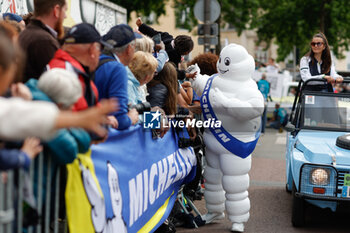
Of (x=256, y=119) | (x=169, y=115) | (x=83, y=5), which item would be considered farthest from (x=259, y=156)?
(x=169, y=115)

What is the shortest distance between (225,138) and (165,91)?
3.03 feet

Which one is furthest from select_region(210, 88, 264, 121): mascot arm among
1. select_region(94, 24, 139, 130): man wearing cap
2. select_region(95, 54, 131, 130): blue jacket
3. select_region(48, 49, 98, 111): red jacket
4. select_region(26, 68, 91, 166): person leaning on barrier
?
select_region(26, 68, 91, 166): person leaning on barrier

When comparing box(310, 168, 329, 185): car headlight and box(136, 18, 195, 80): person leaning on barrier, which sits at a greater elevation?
box(136, 18, 195, 80): person leaning on barrier

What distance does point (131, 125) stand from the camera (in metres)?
4.19

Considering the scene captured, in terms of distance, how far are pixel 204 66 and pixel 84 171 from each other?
3.80m

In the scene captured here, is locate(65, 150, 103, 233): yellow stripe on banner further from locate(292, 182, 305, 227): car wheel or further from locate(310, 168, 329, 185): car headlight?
locate(292, 182, 305, 227): car wheel

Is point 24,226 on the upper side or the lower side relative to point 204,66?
lower

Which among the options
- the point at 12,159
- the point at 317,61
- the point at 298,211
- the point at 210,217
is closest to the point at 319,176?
the point at 298,211

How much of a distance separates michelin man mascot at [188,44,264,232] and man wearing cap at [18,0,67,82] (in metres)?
2.25

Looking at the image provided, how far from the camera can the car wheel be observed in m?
5.89

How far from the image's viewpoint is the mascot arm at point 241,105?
5.70 m

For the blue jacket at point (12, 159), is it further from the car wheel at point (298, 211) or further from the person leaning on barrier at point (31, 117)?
the car wheel at point (298, 211)

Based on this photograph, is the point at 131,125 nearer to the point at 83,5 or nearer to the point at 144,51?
the point at 144,51

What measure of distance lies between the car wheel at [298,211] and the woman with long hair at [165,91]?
1.69 meters
